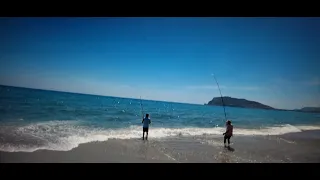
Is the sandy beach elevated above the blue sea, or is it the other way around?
the blue sea

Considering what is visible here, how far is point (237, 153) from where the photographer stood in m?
5.42

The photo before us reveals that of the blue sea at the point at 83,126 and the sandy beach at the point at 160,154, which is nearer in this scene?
the sandy beach at the point at 160,154

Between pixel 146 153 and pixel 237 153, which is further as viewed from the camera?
pixel 237 153

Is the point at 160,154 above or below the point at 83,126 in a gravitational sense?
below

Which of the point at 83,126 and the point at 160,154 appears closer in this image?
the point at 160,154

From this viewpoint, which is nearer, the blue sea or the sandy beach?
the sandy beach

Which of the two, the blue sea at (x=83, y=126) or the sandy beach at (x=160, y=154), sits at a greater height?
the blue sea at (x=83, y=126)
